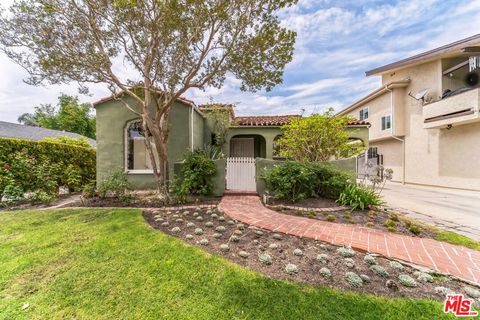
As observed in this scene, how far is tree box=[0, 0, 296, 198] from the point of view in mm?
5926

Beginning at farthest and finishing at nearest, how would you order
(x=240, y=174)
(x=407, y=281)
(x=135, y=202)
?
(x=240, y=174), (x=135, y=202), (x=407, y=281)

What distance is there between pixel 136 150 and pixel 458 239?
487 inches

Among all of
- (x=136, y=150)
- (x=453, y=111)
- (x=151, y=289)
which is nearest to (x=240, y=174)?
(x=136, y=150)

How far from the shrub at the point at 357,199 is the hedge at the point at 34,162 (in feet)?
37.0

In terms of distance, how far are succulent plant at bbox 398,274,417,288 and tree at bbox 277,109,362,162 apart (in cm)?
601

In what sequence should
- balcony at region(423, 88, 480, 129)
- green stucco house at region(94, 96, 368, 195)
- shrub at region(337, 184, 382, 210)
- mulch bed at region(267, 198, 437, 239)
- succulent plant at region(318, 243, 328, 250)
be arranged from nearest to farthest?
succulent plant at region(318, 243, 328, 250), mulch bed at region(267, 198, 437, 239), shrub at region(337, 184, 382, 210), green stucco house at region(94, 96, 368, 195), balcony at region(423, 88, 480, 129)

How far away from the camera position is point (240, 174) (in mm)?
9312

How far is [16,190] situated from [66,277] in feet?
23.6

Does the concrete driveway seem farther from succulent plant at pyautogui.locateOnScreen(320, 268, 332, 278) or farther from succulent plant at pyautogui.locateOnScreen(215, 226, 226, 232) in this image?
succulent plant at pyautogui.locateOnScreen(215, 226, 226, 232)

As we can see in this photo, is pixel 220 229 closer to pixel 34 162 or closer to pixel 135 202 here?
pixel 135 202

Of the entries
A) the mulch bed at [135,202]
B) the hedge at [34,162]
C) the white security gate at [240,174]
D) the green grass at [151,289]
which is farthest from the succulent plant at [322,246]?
the hedge at [34,162]

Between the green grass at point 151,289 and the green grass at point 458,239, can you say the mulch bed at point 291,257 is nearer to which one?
the green grass at point 151,289

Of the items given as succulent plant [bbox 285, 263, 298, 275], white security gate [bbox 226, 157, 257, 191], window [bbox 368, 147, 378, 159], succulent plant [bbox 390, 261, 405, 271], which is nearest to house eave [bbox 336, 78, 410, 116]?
window [bbox 368, 147, 378, 159]

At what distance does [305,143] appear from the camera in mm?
9180
